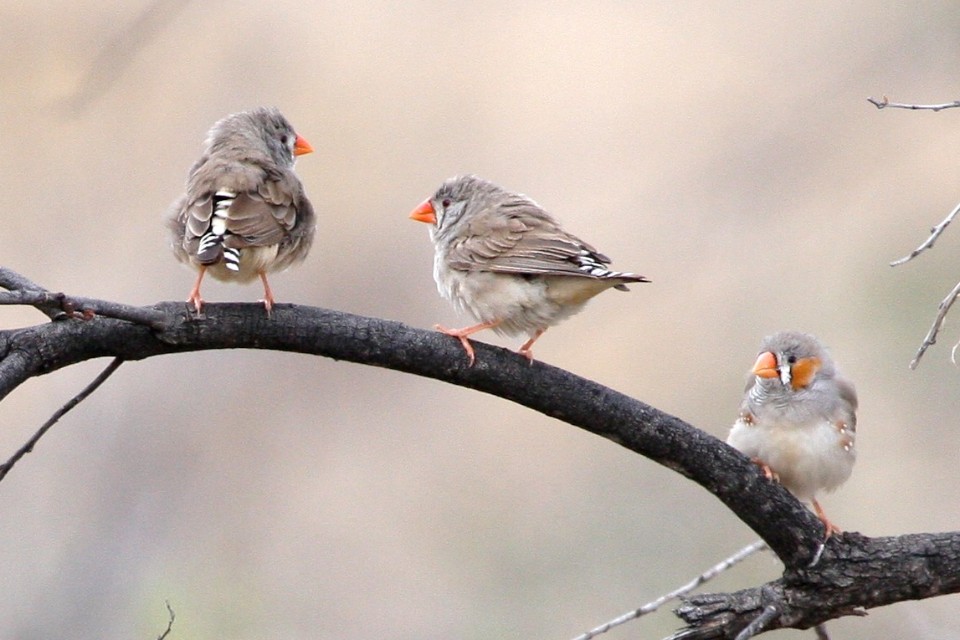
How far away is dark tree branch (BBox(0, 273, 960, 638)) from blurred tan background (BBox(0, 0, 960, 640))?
11.8 ft

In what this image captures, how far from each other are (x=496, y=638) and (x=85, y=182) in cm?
396

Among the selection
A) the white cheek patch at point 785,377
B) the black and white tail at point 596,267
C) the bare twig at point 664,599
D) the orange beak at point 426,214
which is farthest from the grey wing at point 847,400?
the orange beak at point 426,214

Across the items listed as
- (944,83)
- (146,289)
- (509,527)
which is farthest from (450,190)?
(944,83)

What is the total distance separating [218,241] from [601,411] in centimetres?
122

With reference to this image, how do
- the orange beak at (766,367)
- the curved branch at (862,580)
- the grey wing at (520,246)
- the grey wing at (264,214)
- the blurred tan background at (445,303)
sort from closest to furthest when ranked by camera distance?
the curved branch at (862,580) → the grey wing at (264,214) → the grey wing at (520,246) → the orange beak at (766,367) → the blurred tan background at (445,303)

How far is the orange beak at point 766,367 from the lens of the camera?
14.4 feet

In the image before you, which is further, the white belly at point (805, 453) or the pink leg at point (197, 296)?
the white belly at point (805, 453)

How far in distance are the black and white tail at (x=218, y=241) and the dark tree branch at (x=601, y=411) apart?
1.08 ft

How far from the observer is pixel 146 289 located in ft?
24.6

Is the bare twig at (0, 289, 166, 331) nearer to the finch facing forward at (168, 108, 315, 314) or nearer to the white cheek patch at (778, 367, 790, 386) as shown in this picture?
the finch facing forward at (168, 108, 315, 314)

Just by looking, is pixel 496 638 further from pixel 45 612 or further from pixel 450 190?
pixel 450 190

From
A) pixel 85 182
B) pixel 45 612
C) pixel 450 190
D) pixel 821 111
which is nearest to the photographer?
pixel 450 190

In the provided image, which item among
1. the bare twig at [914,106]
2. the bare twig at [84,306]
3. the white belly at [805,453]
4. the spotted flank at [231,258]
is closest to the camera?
the bare twig at [84,306]

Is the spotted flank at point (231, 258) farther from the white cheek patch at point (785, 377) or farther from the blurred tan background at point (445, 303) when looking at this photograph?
the blurred tan background at point (445, 303)
